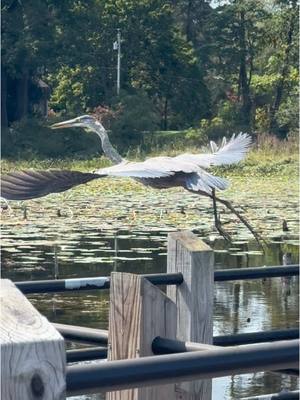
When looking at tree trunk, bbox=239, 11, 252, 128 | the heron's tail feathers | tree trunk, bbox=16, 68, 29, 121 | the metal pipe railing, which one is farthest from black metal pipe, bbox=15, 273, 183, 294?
tree trunk, bbox=239, 11, 252, 128

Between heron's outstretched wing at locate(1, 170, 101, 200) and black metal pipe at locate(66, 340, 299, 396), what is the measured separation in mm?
2614

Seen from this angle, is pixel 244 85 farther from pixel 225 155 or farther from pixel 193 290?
pixel 193 290

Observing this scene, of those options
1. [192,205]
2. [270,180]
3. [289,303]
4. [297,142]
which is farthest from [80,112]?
[289,303]

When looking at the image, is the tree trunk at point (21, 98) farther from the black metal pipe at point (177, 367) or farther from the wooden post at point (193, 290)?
the black metal pipe at point (177, 367)

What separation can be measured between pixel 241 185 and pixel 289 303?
12.0 metres

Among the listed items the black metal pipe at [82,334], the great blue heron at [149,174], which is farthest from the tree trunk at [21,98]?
the black metal pipe at [82,334]

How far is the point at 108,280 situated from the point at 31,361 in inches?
45.2

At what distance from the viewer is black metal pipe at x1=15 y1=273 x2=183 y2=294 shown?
1982 mm

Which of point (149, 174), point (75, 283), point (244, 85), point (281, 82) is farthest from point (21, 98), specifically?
point (75, 283)

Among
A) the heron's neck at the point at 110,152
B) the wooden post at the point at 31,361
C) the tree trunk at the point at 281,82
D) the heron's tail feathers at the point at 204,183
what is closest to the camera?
the wooden post at the point at 31,361

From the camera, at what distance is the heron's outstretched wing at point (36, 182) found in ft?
12.7

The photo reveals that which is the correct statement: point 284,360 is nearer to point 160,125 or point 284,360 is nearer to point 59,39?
point 59,39

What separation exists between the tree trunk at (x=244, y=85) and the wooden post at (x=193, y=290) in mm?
28848

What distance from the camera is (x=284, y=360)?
1.31 meters
